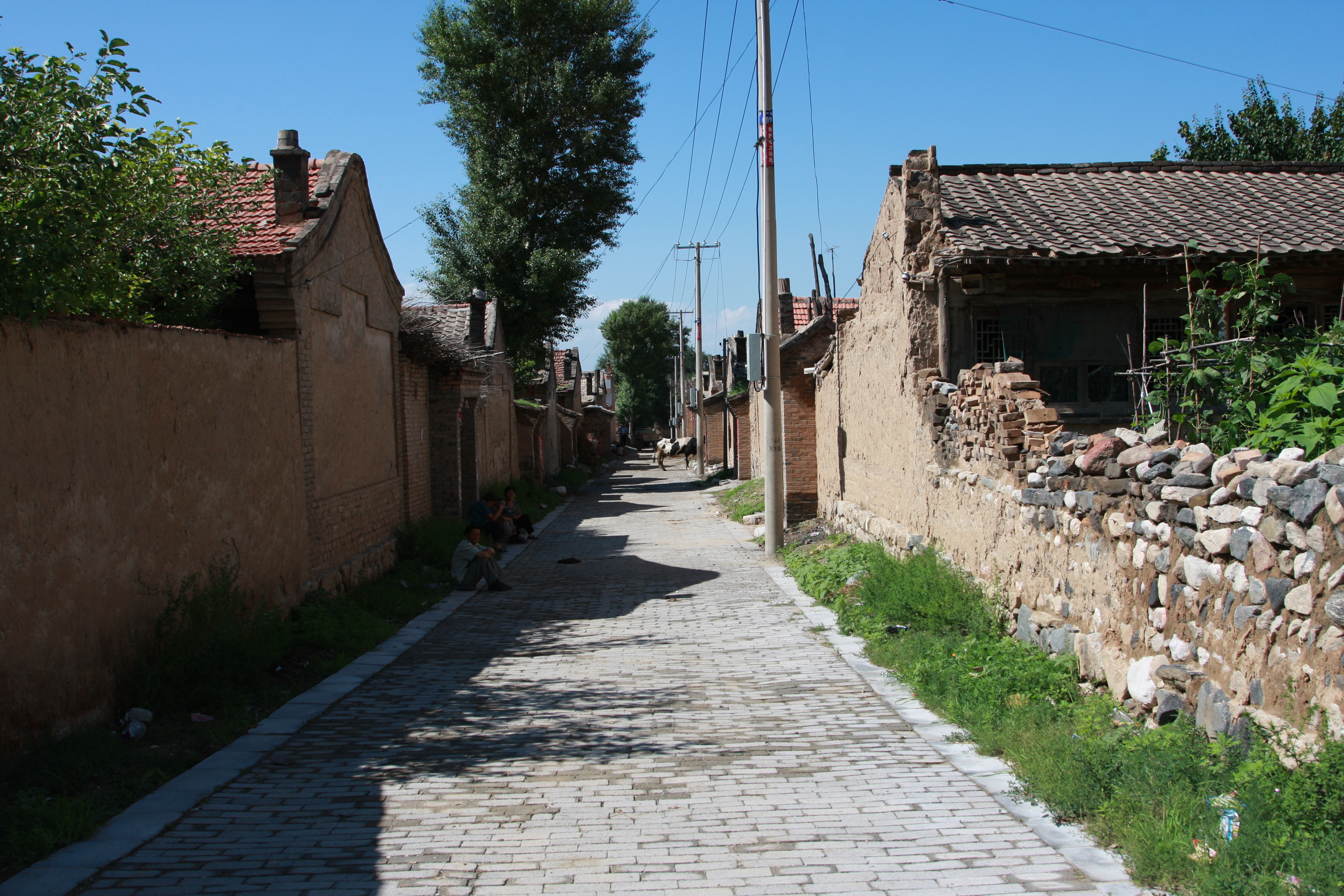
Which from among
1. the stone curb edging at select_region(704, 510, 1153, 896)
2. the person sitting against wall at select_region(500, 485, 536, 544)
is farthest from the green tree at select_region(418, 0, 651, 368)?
the stone curb edging at select_region(704, 510, 1153, 896)

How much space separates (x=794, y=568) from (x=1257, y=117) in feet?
65.8

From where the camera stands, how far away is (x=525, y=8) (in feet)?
93.7

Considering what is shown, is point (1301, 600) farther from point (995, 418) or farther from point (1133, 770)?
point (995, 418)

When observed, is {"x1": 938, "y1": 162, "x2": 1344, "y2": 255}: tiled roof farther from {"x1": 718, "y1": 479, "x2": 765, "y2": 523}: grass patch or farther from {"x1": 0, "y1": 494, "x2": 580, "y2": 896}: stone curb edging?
{"x1": 718, "y1": 479, "x2": 765, "y2": 523}: grass patch

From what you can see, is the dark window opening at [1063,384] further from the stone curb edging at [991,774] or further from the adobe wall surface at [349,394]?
the adobe wall surface at [349,394]

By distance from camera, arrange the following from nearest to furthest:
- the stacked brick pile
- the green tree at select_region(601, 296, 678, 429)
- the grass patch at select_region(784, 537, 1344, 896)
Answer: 1. the grass patch at select_region(784, 537, 1344, 896)
2. the stacked brick pile
3. the green tree at select_region(601, 296, 678, 429)

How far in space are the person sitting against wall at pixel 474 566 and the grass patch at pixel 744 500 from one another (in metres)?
8.38

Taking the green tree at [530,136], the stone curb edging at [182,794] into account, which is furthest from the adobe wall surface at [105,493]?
the green tree at [530,136]

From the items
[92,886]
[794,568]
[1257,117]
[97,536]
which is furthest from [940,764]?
[1257,117]

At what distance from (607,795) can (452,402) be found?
13.8 metres

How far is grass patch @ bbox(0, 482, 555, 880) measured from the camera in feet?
15.1

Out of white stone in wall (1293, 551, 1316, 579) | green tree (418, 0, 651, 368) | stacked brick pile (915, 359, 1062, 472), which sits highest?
green tree (418, 0, 651, 368)

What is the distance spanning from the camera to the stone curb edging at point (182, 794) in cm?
405

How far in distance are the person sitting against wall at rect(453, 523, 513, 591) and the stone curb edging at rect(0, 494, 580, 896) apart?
3742 millimetres
